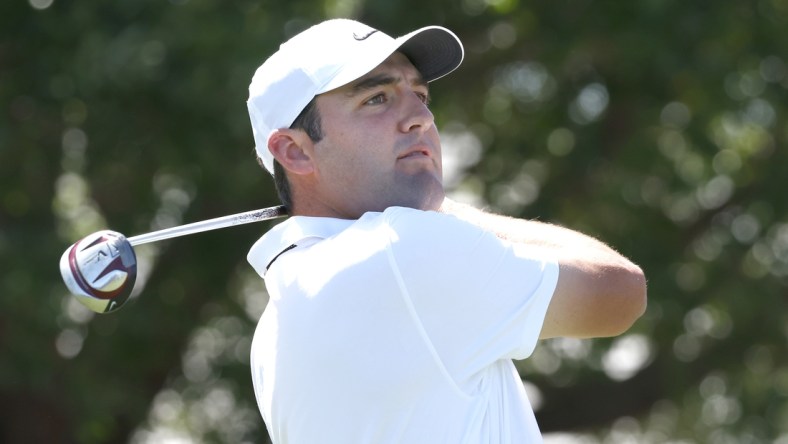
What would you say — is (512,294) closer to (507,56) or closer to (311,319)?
(311,319)

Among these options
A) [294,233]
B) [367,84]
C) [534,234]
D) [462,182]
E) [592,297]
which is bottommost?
[462,182]

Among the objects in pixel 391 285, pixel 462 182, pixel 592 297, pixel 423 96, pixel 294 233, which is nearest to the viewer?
pixel 391 285

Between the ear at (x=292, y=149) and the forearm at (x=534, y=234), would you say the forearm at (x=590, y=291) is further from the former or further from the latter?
the ear at (x=292, y=149)

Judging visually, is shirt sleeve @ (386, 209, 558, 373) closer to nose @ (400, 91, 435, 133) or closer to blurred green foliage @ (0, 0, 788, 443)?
nose @ (400, 91, 435, 133)

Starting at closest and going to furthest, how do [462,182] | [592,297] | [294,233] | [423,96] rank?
[592,297] < [294,233] < [423,96] < [462,182]

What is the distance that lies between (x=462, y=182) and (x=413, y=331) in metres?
8.00

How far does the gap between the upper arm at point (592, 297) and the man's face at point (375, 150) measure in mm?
360

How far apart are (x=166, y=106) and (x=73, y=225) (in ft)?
5.28

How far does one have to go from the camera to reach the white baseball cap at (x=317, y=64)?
3.12 metres

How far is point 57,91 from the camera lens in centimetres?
844

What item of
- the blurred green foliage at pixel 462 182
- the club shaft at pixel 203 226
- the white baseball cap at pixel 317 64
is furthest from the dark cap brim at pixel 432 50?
the blurred green foliage at pixel 462 182

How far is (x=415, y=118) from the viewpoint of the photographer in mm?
3117

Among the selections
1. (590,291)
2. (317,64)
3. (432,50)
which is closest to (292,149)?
(317,64)

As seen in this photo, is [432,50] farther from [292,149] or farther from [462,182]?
[462,182]
